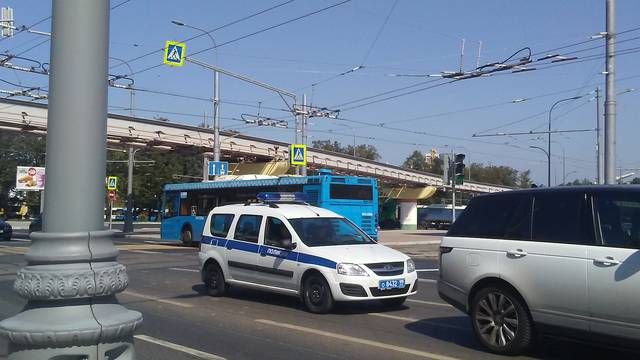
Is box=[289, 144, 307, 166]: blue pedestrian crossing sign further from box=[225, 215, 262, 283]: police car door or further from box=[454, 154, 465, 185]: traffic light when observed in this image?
box=[225, 215, 262, 283]: police car door

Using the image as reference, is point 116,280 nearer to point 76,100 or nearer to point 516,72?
point 76,100

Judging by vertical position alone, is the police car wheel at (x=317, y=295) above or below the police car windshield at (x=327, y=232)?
below

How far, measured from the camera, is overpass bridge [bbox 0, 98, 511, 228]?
39.4 m

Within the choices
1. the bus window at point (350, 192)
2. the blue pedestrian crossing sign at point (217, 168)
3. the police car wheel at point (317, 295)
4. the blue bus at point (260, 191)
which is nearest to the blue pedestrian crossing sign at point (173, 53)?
the blue bus at point (260, 191)

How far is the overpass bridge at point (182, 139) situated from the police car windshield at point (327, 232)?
27.2 m

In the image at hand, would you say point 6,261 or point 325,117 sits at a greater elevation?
point 325,117

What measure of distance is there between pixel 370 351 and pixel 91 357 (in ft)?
16.1

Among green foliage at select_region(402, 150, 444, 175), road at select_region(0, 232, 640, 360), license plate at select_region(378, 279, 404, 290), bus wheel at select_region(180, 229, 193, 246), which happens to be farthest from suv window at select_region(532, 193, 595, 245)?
green foliage at select_region(402, 150, 444, 175)

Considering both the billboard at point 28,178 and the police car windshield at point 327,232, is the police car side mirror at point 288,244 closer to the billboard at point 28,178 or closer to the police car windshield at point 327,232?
the police car windshield at point 327,232

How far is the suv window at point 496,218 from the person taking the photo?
718 centimetres

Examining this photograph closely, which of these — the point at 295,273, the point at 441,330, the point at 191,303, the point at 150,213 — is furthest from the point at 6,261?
the point at 150,213

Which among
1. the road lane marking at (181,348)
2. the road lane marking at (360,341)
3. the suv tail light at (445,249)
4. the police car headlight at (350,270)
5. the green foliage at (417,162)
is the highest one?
the green foliage at (417,162)

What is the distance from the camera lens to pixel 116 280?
309cm

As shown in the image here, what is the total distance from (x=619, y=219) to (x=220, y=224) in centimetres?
807
